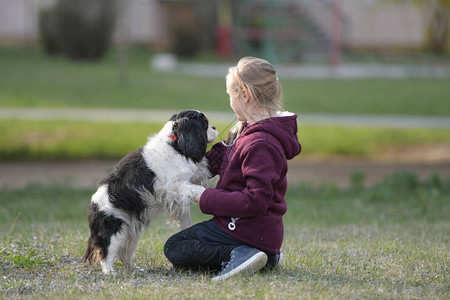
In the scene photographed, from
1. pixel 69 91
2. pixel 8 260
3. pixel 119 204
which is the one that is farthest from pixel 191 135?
pixel 69 91

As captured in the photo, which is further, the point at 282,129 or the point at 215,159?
the point at 215,159

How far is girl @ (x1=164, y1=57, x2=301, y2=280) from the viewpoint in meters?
4.43

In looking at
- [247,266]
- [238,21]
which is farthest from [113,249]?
[238,21]

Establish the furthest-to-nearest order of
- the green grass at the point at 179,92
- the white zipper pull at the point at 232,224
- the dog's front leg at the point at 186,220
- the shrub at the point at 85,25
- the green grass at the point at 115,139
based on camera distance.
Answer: the shrub at the point at 85,25 < the green grass at the point at 179,92 < the green grass at the point at 115,139 < the dog's front leg at the point at 186,220 < the white zipper pull at the point at 232,224

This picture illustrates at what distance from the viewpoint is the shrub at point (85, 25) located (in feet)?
92.6

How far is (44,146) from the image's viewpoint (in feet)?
42.4

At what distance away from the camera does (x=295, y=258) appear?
210 inches

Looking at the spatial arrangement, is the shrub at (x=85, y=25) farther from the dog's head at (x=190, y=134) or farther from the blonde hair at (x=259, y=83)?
the blonde hair at (x=259, y=83)

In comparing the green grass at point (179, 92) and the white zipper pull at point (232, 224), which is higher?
the white zipper pull at point (232, 224)

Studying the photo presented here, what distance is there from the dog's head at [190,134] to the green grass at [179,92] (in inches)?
395

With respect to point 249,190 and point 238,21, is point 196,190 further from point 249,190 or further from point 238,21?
point 238,21

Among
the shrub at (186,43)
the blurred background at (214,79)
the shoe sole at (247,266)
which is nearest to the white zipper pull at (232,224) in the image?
the shoe sole at (247,266)

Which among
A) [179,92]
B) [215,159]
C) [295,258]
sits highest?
[215,159]

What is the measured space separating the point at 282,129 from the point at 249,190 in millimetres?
497
